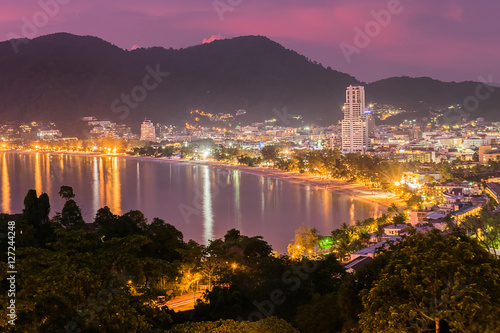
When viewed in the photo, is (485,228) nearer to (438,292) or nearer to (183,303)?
(183,303)

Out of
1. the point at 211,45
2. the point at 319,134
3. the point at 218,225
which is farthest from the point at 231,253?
the point at 211,45

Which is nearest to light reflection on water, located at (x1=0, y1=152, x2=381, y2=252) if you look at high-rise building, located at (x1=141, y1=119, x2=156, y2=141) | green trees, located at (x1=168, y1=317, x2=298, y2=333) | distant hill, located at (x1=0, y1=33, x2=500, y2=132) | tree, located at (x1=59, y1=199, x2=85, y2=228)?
tree, located at (x1=59, y1=199, x2=85, y2=228)

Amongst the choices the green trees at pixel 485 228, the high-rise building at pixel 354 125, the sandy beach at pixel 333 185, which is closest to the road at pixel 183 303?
the green trees at pixel 485 228

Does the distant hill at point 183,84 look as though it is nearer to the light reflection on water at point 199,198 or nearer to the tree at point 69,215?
the light reflection on water at point 199,198

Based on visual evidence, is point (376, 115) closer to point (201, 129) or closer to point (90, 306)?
point (201, 129)

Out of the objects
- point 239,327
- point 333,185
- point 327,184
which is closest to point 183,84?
point 327,184

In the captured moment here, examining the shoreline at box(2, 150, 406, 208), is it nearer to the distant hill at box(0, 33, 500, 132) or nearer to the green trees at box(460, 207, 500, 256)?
the green trees at box(460, 207, 500, 256)
